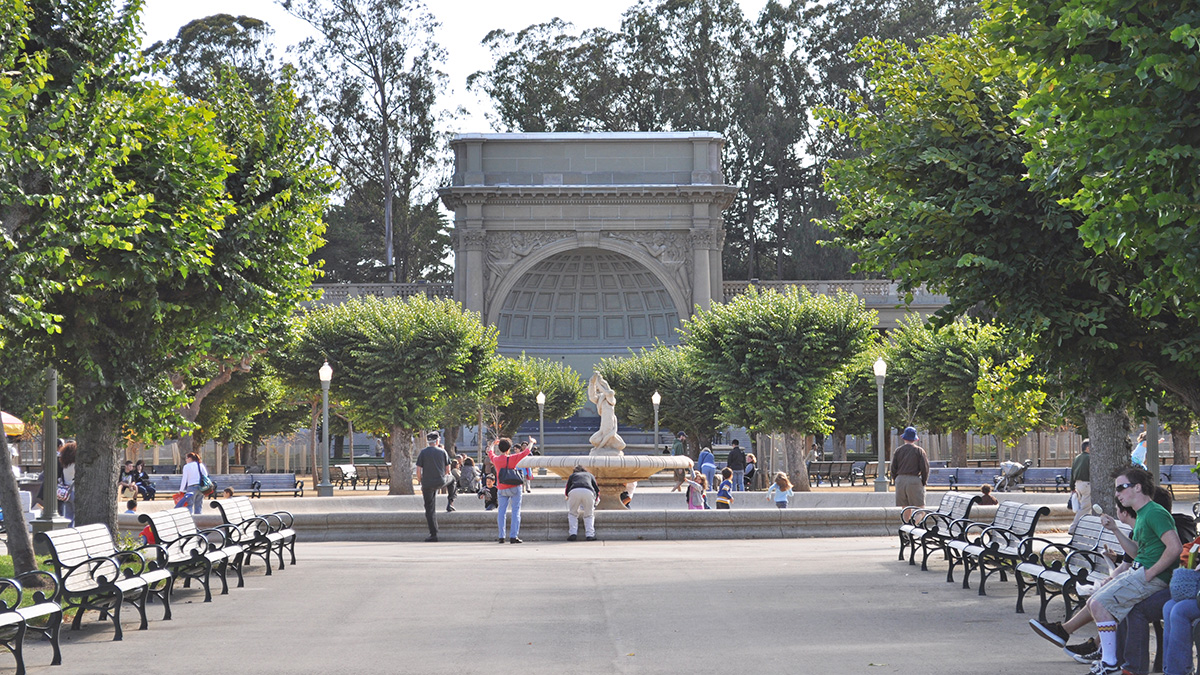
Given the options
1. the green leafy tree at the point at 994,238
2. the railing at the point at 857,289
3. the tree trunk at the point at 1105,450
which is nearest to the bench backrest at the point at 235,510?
the green leafy tree at the point at 994,238

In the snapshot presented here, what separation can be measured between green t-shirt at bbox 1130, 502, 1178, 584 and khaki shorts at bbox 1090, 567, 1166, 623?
4.9 inches

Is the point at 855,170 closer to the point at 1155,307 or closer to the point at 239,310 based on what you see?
the point at 1155,307

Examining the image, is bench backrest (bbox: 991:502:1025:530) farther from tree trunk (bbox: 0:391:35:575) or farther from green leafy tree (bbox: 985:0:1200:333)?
tree trunk (bbox: 0:391:35:575)

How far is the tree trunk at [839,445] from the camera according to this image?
47.7 meters

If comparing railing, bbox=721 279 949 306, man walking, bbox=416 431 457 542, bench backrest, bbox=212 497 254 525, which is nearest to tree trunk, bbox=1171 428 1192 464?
railing, bbox=721 279 949 306

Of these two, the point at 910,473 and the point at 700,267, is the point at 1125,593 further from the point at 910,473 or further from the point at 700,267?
the point at 700,267

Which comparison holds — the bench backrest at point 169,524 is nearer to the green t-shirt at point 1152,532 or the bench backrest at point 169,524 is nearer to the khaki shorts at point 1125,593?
the khaki shorts at point 1125,593

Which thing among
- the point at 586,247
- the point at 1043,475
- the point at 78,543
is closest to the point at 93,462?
the point at 78,543

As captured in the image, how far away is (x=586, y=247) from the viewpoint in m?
50.4

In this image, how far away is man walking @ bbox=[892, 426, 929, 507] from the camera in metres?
18.0

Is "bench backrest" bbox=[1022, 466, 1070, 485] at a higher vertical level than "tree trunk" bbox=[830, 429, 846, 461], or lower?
lower

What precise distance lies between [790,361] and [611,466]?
36.5 feet

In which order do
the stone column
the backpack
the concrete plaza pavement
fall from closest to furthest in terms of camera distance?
the concrete plaza pavement → the backpack → the stone column

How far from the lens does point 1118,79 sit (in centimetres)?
696
